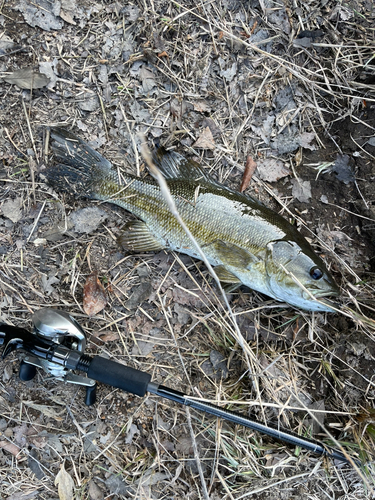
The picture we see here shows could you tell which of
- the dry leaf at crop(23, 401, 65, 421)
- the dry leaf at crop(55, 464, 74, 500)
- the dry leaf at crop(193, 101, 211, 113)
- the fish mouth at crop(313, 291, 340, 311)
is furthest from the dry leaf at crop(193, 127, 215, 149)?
the dry leaf at crop(55, 464, 74, 500)

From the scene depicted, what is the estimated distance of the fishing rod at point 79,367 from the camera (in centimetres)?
297

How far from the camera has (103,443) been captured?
3.53 meters

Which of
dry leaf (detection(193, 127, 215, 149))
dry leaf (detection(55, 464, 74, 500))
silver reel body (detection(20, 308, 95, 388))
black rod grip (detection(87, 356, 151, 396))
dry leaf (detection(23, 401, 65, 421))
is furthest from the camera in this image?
dry leaf (detection(193, 127, 215, 149))

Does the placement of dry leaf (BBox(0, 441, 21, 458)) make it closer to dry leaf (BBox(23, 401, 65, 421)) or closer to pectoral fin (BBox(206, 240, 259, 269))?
dry leaf (BBox(23, 401, 65, 421))

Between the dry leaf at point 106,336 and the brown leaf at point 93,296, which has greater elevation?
the brown leaf at point 93,296

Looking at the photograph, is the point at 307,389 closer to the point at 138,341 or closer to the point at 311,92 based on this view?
the point at 138,341

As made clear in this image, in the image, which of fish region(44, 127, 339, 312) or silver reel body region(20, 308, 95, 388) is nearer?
silver reel body region(20, 308, 95, 388)

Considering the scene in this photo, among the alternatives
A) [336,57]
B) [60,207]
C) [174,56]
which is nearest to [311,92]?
[336,57]

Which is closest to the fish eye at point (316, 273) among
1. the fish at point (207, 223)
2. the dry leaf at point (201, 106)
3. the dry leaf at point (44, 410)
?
the fish at point (207, 223)

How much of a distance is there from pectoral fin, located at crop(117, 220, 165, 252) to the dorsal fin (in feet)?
1.91

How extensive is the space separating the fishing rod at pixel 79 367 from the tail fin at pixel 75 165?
1.26m

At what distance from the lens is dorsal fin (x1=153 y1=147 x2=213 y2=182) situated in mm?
3673

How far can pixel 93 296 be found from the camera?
3637 millimetres

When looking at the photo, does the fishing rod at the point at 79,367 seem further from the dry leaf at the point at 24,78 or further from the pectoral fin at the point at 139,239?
the dry leaf at the point at 24,78
